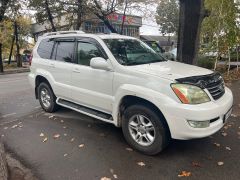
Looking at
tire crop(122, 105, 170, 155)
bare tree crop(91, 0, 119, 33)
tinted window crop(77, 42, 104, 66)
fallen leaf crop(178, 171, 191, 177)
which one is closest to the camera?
fallen leaf crop(178, 171, 191, 177)

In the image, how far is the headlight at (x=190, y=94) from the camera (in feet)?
12.3

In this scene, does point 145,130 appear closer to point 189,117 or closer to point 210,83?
point 189,117

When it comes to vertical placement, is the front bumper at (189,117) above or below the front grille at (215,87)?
below

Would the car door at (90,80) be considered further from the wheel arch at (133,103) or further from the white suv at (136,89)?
the wheel arch at (133,103)

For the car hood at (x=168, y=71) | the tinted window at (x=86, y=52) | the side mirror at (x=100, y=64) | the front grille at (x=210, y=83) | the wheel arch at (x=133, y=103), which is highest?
the tinted window at (x=86, y=52)

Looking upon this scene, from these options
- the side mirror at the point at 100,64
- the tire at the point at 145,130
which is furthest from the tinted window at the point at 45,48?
the tire at the point at 145,130

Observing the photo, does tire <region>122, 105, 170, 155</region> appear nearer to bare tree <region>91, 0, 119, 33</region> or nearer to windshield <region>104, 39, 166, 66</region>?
windshield <region>104, 39, 166, 66</region>

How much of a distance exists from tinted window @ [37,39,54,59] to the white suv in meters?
0.17

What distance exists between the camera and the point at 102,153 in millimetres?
4355

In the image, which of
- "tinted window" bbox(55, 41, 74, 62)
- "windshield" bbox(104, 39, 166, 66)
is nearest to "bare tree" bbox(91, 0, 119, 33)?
"tinted window" bbox(55, 41, 74, 62)

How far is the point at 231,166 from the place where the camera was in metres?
3.81

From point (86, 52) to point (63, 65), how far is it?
0.75 m

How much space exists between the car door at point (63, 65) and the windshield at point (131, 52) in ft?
3.31

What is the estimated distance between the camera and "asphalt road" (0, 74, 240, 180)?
12.2ft
